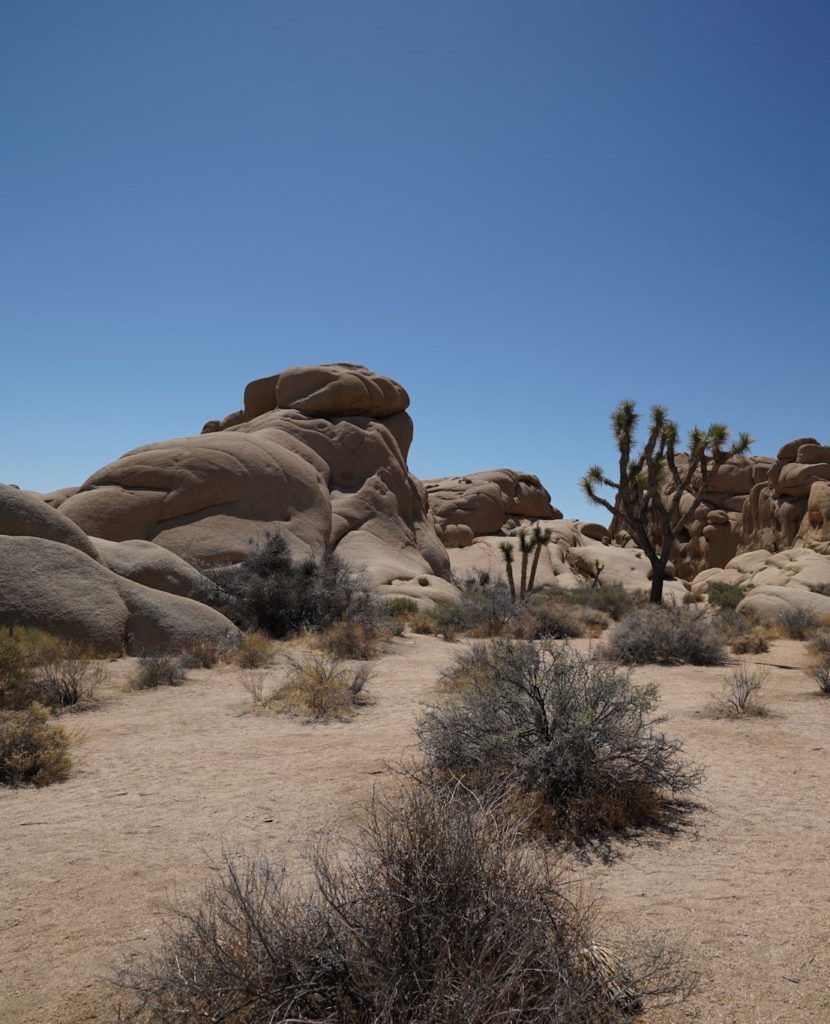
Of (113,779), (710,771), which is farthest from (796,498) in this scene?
(113,779)

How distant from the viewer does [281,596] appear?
50.3ft

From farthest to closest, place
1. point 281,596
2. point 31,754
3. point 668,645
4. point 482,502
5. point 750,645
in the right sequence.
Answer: point 482,502
point 281,596
point 750,645
point 668,645
point 31,754

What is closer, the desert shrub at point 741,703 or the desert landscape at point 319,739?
the desert landscape at point 319,739

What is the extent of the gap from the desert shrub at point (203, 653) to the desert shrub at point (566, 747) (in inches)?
232

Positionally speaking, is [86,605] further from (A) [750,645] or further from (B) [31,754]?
(A) [750,645]

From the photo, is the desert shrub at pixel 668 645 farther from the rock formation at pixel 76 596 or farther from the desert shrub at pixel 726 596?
the desert shrub at pixel 726 596

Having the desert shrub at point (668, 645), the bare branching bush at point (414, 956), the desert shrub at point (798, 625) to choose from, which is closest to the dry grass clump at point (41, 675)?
the bare branching bush at point (414, 956)

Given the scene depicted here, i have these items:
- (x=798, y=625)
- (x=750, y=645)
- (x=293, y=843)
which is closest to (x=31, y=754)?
(x=293, y=843)

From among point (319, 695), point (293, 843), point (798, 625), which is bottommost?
point (293, 843)

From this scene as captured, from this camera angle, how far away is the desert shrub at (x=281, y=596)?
15102 millimetres

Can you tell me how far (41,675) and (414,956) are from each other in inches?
310

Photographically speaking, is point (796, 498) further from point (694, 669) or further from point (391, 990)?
point (391, 990)

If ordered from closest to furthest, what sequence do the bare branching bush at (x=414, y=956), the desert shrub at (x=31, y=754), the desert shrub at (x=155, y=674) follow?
the bare branching bush at (x=414, y=956) → the desert shrub at (x=31, y=754) → the desert shrub at (x=155, y=674)

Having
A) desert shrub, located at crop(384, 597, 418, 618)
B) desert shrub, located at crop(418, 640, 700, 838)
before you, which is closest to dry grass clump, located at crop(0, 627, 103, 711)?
desert shrub, located at crop(418, 640, 700, 838)
